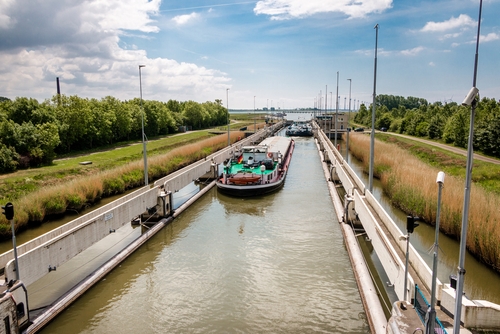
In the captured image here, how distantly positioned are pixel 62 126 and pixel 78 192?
22.2 m

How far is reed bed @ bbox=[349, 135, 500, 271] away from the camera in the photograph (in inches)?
546

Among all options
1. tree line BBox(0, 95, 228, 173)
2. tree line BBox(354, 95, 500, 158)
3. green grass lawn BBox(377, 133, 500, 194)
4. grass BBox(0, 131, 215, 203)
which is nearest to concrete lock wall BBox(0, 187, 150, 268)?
tree line BBox(0, 95, 228, 173)

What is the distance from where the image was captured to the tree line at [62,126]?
32.8 m

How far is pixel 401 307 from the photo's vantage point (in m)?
9.04

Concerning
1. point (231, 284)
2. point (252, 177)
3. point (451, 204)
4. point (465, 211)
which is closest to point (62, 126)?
point (252, 177)

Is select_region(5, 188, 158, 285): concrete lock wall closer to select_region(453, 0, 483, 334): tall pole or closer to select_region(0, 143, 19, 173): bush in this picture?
select_region(453, 0, 483, 334): tall pole

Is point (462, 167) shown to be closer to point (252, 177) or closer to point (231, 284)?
point (252, 177)

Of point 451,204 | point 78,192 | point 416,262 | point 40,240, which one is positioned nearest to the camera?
point 416,262

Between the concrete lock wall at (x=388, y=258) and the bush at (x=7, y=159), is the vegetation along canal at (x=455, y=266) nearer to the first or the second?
the concrete lock wall at (x=388, y=258)

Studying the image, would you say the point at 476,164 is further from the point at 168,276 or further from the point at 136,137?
the point at 136,137

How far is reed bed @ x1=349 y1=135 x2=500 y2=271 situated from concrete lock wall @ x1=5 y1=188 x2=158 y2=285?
14533mm

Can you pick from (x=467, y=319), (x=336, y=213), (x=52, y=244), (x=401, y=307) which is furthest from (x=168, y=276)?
(x=336, y=213)

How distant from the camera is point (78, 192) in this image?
23188mm

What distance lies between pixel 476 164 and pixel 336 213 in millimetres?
15534
